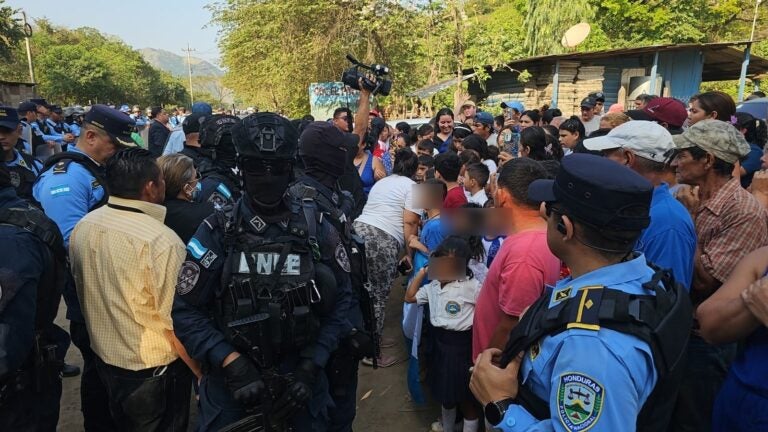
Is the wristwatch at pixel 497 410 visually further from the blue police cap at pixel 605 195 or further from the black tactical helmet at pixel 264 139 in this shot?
the black tactical helmet at pixel 264 139

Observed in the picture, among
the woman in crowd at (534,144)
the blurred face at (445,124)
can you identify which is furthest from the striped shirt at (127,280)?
the blurred face at (445,124)

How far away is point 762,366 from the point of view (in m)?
1.59

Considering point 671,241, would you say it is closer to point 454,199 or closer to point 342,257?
point 342,257

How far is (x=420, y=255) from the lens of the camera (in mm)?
3863

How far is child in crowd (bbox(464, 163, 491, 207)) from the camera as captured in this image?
4.04m

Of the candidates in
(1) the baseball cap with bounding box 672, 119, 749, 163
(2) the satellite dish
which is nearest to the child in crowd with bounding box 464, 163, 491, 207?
(1) the baseball cap with bounding box 672, 119, 749, 163

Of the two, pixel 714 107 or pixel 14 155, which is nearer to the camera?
pixel 14 155

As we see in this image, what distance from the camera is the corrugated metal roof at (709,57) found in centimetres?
1327

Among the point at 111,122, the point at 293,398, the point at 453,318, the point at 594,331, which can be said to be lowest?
the point at 453,318

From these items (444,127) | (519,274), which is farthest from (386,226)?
(444,127)

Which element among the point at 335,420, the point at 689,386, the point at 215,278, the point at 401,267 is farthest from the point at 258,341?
the point at 401,267

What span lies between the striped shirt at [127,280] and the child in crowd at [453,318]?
5.24ft

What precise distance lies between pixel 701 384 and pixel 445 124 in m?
5.33

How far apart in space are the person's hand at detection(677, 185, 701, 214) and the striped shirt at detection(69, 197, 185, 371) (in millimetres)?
2862
